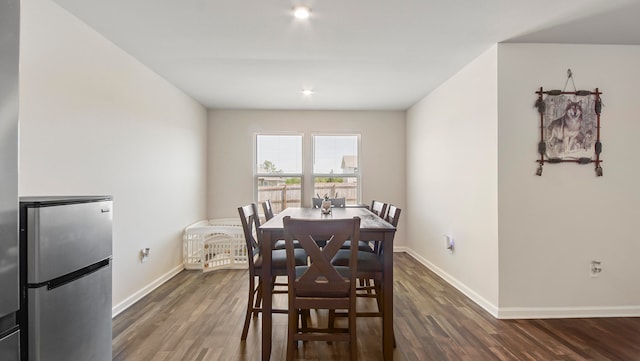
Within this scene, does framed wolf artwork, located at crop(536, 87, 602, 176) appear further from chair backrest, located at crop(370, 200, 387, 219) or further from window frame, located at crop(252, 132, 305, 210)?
window frame, located at crop(252, 132, 305, 210)

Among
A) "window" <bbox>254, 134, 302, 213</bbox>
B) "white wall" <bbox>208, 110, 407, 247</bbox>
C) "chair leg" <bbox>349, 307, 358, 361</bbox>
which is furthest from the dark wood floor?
"window" <bbox>254, 134, 302, 213</bbox>

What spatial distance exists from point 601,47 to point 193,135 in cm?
488

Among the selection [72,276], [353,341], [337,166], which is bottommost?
[353,341]

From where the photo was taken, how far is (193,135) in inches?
190

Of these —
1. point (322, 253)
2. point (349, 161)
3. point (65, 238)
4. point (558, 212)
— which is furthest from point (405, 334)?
point (349, 161)

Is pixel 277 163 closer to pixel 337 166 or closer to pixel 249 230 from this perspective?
pixel 337 166

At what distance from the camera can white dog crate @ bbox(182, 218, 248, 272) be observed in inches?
173

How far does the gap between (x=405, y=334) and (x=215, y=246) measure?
286cm

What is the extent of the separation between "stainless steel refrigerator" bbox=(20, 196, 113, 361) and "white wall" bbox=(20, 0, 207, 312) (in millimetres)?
791

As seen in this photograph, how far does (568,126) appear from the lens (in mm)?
2873

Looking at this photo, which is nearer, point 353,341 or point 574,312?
point 353,341

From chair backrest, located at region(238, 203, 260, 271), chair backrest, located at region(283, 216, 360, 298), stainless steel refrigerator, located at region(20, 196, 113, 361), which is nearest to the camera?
stainless steel refrigerator, located at region(20, 196, 113, 361)

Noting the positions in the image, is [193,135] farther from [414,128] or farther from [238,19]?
[414,128]

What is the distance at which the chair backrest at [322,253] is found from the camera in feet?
6.19
